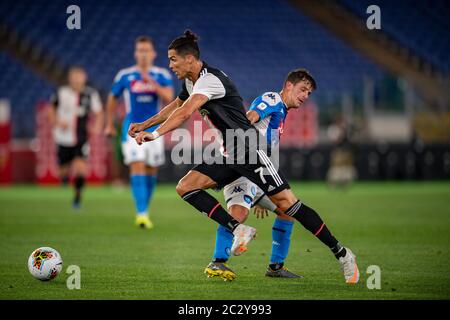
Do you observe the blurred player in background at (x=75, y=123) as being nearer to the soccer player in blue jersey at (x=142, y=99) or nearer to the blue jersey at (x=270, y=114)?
the soccer player in blue jersey at (x=142, y=99)

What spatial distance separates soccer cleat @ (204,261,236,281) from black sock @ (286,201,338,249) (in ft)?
2.41

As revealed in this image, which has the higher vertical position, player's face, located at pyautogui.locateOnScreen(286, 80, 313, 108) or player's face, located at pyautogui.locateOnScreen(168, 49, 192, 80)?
player's face, located at pyautogui.locateOnScreen(168, 49, 192, 80)

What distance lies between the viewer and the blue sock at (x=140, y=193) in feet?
40.5

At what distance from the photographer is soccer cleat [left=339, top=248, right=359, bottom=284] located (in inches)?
285

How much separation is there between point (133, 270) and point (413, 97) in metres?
19.0

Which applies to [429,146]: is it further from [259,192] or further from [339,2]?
[259,192]

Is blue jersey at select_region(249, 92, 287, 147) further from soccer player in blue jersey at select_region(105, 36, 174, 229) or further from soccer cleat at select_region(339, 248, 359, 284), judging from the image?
soccer player in blue jersey at select_region(105, 36, 174, 229)

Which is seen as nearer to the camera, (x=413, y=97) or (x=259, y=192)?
(x=259, y=192)

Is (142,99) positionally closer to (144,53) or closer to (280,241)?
(144,53)

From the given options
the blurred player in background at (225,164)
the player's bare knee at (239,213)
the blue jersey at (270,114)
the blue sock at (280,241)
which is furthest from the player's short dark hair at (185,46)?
the blue sock at (280,241)

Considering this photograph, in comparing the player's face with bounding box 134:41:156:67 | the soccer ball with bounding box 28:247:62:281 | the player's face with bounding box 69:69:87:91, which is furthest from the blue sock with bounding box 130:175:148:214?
the soccer ball with bounding box 28:247:62:281

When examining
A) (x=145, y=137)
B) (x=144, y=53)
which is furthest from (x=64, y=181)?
(x=145, y=137)
